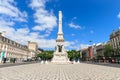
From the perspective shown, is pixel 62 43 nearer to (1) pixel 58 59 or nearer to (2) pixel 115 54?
(1) pixel 58 59

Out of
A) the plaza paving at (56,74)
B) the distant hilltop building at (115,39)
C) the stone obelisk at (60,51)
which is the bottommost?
the plaza paving at (56,74)

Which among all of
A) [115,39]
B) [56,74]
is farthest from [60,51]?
[56,74]

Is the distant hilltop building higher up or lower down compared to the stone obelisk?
higher up

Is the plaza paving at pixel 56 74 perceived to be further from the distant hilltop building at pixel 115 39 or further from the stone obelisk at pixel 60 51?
the distant hilltop building at pixel 115 39

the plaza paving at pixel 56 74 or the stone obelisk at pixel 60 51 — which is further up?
the stone obelisk at pixel 60 51

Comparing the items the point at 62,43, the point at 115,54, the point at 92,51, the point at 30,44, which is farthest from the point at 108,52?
the point at 30,44

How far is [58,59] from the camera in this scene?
60.2 meters

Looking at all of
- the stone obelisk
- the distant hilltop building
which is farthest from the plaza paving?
the distant hilltop building

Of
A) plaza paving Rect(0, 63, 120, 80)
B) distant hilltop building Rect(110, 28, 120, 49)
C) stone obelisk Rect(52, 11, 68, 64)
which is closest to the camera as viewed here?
plaza paving Rect(0, 63, 120, 80)

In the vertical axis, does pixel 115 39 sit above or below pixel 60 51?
above

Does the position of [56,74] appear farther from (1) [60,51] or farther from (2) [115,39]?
(2) [115,39]

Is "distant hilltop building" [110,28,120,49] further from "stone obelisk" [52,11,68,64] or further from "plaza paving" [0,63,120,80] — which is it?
"plaza paving" [0,63,120,80]

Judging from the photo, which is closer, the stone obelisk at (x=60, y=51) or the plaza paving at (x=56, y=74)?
the plaza paving at (x=56, y=74)

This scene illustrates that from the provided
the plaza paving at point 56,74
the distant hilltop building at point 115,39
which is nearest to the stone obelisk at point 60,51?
the distant hilltop building at point 115,39
